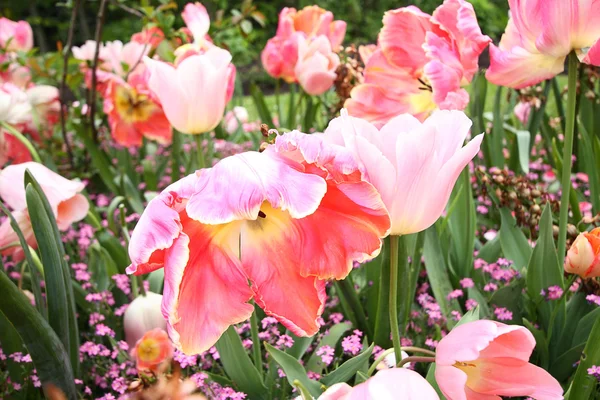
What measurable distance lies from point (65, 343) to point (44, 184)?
322 mm

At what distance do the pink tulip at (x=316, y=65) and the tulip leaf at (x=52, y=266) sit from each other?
3.44 ft

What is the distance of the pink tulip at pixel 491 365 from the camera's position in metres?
0.56

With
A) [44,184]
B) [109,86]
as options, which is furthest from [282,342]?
[109,86]

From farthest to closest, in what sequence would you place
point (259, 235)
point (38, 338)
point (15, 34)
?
point (15, 34) < point (38, 338) < point (259, 235)

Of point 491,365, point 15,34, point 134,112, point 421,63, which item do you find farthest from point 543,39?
point 15,34

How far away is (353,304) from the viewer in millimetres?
1181

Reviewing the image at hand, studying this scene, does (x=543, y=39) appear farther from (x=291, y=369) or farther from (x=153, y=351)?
(x=153, y=351)

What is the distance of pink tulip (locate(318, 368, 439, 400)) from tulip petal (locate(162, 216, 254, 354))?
0.13 metres

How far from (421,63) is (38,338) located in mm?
749

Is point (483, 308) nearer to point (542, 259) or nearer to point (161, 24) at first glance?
point (542, 259)

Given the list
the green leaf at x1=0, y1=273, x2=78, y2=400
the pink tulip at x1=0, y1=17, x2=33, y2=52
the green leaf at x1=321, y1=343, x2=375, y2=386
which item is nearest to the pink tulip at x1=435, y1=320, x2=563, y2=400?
the green leaf at x1=321, y1=343, x2=375, y2=386

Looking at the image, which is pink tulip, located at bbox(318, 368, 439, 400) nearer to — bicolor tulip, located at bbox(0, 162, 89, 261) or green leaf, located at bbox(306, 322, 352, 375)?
green leaf, located at bbox(306, 322, 352, 375)

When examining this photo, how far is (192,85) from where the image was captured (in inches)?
48.9

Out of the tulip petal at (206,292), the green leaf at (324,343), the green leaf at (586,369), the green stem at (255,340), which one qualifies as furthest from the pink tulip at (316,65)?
the tulip petal at (206,292)
